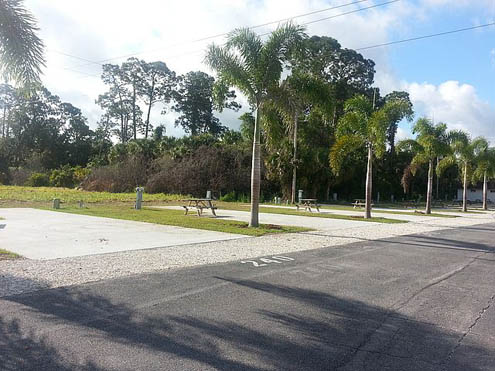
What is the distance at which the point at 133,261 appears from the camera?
843 centimetres

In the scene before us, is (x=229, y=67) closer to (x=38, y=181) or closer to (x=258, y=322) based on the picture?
(x=258, y=322)

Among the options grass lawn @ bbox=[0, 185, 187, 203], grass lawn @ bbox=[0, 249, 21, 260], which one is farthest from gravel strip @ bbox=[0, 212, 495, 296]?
grass lawn @ bbox=[0, 185, 187, 203]

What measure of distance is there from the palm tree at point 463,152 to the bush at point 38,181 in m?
42.7

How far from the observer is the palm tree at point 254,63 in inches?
598

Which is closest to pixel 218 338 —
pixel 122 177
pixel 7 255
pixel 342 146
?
pixel 7 255

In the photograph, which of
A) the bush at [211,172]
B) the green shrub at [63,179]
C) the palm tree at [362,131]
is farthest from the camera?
the green shrub at [63,179]

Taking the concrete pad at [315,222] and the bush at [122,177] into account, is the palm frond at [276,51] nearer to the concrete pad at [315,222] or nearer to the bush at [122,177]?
the concrete pad at [315,222]

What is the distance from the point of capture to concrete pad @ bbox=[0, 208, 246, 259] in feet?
31.3

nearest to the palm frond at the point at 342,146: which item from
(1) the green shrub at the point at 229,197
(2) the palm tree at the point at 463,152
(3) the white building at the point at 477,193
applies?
(2) the palm tree at the point at 463,152

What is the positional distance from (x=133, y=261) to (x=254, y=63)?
9247mm

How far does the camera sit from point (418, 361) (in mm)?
4102

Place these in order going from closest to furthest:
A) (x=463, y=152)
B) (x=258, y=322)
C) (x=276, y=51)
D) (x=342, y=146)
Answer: (x=258, y=322)
(x=276, y=51)
(x=342, y=146)
(x=463, y=152)

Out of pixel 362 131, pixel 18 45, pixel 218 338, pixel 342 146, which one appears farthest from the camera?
pixel 362 131

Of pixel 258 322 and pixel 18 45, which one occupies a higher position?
pixel 18 45
